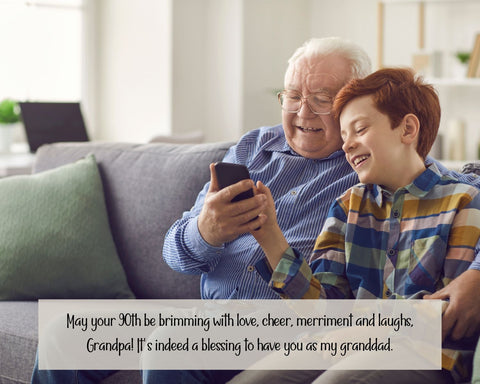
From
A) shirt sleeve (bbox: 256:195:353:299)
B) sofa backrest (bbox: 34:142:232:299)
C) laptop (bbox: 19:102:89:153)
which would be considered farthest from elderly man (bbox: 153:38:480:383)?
laptop (bbox: 19:102:89:153)

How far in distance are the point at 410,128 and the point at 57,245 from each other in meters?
1.17

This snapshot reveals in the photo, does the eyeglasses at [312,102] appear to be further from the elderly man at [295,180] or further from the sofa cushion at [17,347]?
the sofa cushion at [17,347]

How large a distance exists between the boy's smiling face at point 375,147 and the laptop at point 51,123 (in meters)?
2.64

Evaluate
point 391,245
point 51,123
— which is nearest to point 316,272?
point 391,245

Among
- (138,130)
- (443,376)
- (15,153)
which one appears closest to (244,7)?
(138,130)

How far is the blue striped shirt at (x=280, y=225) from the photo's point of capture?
1.66m

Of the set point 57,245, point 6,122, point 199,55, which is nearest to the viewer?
point 57,245

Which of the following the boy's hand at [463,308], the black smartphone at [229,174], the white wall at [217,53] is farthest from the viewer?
the white wall at [217,53]

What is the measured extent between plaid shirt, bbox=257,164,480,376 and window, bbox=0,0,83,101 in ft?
11.9

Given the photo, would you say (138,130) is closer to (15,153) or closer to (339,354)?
(15,153)

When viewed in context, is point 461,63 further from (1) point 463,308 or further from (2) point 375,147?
(1) point 463,308

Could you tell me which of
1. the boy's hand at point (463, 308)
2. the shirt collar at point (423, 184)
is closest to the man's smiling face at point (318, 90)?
the shirt collar at point (423, 184)

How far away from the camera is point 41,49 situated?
15.8 ft

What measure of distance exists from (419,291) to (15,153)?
2.97 m
